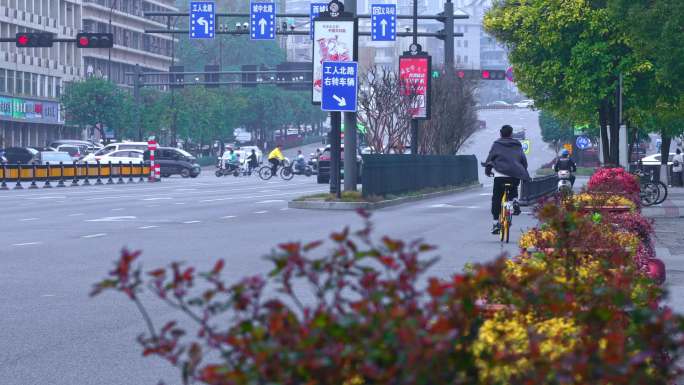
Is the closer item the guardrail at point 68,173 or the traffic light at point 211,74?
the guardrail at point 68,173

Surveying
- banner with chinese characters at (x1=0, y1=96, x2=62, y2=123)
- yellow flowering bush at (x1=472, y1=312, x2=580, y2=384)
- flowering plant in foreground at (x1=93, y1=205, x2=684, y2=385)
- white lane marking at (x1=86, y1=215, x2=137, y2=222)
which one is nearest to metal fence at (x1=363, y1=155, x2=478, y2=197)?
white lane marking at (x1=86, y1=215, x2=137, y2=222)

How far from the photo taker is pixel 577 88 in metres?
45.5

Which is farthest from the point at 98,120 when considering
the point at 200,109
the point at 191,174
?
the point at 191,174

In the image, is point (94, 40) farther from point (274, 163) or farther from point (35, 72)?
point (35, 72)

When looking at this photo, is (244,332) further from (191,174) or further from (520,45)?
(191,174)

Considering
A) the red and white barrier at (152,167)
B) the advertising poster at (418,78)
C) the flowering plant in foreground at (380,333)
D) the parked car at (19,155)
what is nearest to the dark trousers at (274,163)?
the red and white barrier at (152,167)

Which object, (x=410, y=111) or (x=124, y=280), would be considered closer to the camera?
(x=124, y=280)

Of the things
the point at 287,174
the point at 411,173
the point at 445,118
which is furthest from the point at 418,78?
the point at 287,174

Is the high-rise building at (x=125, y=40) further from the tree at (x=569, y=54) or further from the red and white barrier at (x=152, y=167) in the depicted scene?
the tree at (x=569, y=54)

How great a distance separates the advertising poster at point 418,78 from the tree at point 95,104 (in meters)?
58.7

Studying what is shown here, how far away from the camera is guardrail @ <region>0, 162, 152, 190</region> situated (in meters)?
56.6

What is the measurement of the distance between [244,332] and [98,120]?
353 feet

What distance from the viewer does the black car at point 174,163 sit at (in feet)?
259

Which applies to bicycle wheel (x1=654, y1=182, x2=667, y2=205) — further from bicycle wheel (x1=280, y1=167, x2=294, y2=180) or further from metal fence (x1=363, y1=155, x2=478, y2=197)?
bicycle wheel (x1=280, y1=167, x2=294, y2=180)
